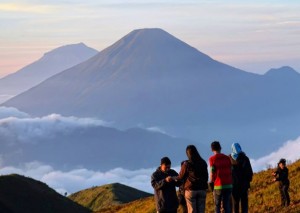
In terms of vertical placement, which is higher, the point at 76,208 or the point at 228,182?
the point at 76,208

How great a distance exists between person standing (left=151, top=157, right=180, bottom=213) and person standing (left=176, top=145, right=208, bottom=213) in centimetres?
27

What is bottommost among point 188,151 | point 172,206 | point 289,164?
point 172,206

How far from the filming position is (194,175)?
1775 centimetres

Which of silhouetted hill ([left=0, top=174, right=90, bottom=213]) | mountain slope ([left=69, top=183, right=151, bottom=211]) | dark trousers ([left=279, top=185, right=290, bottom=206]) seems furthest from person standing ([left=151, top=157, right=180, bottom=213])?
mountain slope ([left=69, top=183, right=151, bottom=211])

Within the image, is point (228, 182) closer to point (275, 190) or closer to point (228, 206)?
point (228, 206)

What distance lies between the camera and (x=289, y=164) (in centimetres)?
3697

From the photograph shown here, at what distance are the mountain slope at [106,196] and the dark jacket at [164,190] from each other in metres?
48.3

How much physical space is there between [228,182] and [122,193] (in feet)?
172

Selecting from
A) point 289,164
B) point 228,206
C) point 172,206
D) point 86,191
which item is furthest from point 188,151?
point 86,191

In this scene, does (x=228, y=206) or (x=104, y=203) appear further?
(x=104, y=203)

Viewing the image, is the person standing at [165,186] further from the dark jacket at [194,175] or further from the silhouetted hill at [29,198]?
the silhouetted hill at [29,198]

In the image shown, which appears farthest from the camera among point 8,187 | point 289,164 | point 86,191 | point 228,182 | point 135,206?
point 86,191

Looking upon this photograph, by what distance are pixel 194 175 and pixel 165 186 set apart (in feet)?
2.93

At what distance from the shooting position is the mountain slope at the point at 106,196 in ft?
221
